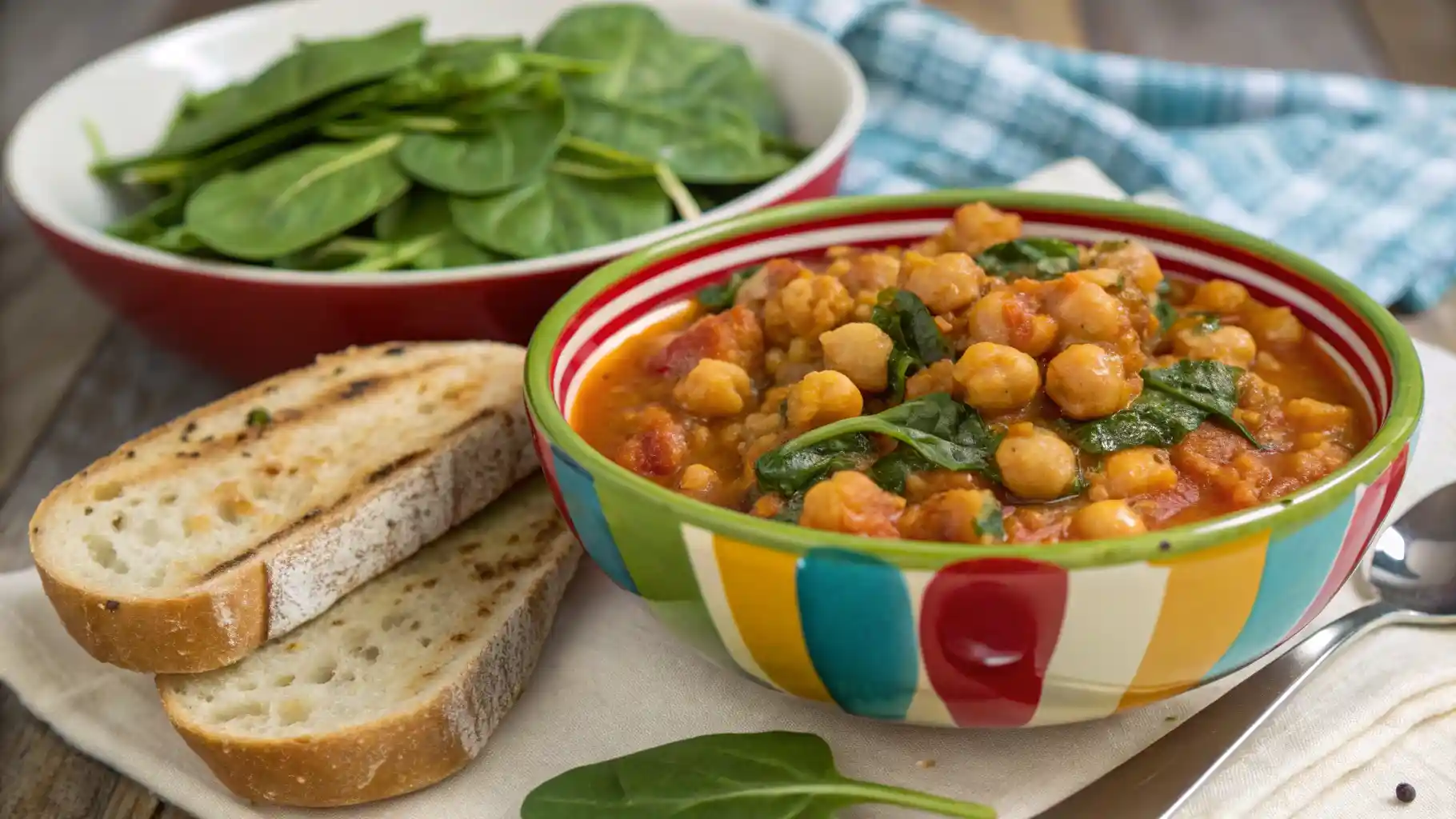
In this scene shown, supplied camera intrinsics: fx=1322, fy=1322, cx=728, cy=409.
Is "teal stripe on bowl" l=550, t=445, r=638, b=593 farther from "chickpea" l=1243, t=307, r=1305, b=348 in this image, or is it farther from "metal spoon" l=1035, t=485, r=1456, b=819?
"chickpea" l=1243, t=307, r=1305, b=348

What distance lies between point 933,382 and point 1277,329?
30.3 inches

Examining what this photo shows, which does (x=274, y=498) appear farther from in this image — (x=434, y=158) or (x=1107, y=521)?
(x=1107, y=521)

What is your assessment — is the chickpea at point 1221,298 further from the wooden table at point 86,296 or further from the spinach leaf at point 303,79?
the spinach leaf at point 303,79

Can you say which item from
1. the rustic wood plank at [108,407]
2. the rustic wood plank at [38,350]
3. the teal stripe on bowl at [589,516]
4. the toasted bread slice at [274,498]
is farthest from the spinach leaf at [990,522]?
the rustic wood plank at [38,350]

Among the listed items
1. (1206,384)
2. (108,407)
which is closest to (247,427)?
(108,407)

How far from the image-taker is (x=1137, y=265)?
2.58 m

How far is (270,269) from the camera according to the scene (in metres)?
3.56

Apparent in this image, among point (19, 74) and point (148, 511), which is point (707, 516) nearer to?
point (148, 511)

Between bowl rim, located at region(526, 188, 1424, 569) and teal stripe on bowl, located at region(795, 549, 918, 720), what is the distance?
0.03m

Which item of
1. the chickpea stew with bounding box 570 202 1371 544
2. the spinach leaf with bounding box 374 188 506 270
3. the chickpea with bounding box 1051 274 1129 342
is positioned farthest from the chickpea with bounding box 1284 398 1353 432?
the spinach leaf with bounding box 374 188 506 270

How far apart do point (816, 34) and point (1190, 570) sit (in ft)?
10.1

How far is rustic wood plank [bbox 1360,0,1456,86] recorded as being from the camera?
5766 mm

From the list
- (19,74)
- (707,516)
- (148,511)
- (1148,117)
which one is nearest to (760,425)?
(707,516)

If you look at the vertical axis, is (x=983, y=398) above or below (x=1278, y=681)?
above
